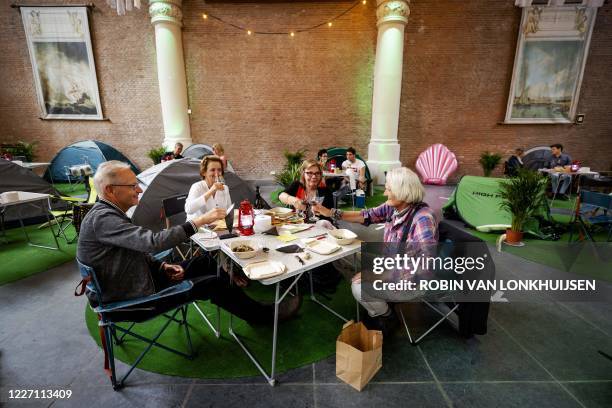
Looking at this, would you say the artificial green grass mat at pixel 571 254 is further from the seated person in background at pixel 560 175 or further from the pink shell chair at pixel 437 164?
the pink shell chair at pixel 437 164

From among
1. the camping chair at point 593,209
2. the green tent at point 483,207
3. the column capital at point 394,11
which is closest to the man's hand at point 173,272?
the green tent at point 483,207

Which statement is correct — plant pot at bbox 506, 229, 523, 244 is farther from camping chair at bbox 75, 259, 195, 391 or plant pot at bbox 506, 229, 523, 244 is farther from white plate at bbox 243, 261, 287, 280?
camping chair at bbox 75, 259, 195, 391

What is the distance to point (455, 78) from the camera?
9234 millimetres

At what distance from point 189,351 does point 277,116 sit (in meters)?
8.39

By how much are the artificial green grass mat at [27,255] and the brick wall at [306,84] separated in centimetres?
575

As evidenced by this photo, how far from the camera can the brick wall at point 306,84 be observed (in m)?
9.00

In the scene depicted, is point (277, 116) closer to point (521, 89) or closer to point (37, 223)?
point (37, 223)

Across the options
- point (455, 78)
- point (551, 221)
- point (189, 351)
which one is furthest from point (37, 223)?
point (455, 78)

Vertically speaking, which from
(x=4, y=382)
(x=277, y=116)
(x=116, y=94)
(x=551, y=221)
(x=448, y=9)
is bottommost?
(x=4, y=382)

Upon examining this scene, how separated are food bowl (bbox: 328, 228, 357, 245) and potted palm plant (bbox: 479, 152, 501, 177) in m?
8.94

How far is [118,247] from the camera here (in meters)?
1.85

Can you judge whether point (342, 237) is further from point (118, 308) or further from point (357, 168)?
point (357, 168)

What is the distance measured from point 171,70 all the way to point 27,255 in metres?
6.73

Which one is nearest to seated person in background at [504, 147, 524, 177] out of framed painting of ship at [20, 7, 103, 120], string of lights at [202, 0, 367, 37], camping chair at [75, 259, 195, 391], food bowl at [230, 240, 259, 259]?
string of lights at [202, 0, 367, 37]
